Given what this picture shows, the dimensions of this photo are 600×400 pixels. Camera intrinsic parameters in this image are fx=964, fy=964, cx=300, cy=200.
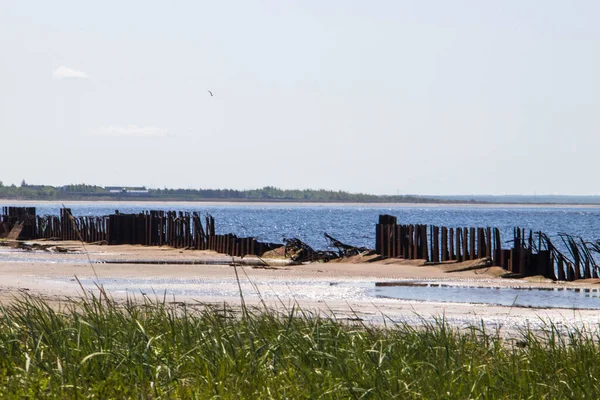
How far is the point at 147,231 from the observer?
157ft

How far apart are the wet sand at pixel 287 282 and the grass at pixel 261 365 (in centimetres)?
608

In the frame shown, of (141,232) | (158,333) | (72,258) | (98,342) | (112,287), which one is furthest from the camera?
(141,232)

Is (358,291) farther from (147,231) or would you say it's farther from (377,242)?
(147,231)

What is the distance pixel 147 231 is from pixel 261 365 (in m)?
40.0

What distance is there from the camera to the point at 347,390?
7.69 m

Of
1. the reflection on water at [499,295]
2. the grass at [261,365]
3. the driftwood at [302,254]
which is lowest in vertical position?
the reflection on water at [499,295]

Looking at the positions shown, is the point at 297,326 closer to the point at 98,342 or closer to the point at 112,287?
the point at 98,342

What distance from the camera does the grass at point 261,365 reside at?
7.86 metres

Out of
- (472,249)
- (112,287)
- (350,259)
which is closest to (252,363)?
(112,287)

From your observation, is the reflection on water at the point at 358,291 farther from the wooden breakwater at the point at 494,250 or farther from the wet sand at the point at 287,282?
the wooden breakwater at the point at 494,250

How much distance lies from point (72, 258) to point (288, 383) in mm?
29389

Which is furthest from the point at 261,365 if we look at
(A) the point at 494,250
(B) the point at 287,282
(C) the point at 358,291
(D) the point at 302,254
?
(D) the point at 302,254

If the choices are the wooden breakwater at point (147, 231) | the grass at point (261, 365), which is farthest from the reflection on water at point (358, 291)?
the grass at point (261, 365)

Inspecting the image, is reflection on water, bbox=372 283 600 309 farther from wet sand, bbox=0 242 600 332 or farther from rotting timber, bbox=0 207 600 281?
rotting timber, bbox=0 207 600 281
